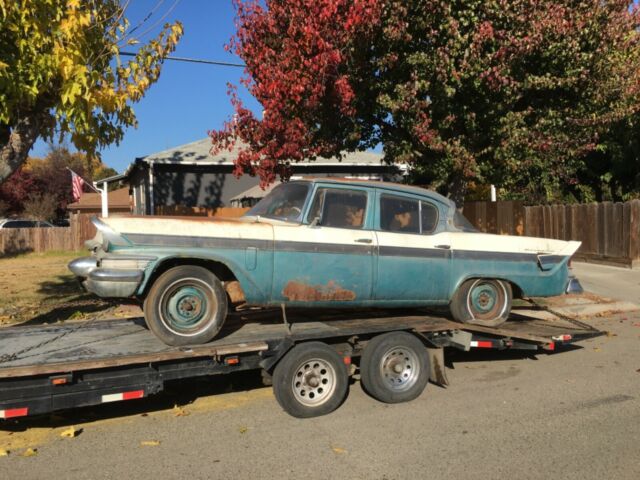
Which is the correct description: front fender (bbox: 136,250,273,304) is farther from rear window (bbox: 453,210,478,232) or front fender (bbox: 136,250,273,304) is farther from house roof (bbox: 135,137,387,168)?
house roof (bbox: 135,137,387,168)

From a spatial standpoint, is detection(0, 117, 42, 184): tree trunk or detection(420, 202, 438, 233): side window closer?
detection(420, 202, 438, 233): side window

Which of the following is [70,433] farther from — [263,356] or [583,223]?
[583,223]

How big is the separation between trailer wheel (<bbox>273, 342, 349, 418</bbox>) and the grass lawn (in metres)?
1.85

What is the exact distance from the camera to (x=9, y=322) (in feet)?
30.3

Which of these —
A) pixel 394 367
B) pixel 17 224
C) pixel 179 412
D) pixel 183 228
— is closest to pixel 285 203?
pixel 183 228

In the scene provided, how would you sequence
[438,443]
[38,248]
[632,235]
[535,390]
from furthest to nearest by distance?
[38,248]
[632,235]
[535,390]
[438,443]

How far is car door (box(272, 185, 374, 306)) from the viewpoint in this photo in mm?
5461

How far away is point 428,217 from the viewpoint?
6.36 meters

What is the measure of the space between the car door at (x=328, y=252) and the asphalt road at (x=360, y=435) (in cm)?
112

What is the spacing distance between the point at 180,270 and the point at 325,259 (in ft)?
4.67

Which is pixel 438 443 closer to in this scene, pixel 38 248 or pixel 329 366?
pixel 329 366

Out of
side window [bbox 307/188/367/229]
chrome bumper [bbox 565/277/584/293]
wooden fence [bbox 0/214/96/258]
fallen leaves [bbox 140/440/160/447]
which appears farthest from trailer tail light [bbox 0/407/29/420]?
wooden fence [bbox 0/214/96/258]

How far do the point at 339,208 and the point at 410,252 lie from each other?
3.02ft

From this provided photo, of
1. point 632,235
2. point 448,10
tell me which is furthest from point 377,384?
point 632,235
